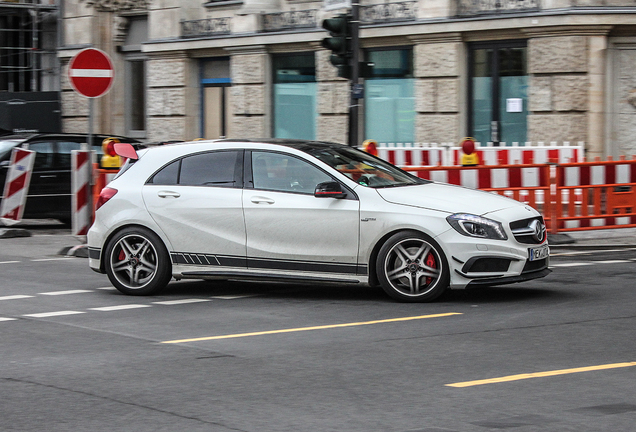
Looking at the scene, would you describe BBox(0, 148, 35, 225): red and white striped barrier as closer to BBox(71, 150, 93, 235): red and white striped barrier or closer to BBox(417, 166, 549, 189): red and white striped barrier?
BBox(71, 150, 93, 235): red and white striped barrier

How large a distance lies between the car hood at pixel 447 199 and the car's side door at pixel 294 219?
15.1 inches

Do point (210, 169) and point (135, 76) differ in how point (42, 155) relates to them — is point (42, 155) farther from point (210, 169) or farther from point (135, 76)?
point (135, 76)

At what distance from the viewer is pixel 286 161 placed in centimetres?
927

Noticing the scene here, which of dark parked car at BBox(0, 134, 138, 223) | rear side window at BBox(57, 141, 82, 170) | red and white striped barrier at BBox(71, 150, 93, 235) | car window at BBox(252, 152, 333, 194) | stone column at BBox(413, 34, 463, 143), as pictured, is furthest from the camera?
stone column at BBox(413, 34, 463, 143)

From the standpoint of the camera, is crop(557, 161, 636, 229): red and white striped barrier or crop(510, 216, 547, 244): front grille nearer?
crop(510, 216, 547, 244): front grille

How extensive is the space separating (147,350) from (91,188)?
7.62 m

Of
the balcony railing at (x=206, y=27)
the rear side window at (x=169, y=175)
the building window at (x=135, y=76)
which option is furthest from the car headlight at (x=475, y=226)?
the building window at (x=135, y=76)

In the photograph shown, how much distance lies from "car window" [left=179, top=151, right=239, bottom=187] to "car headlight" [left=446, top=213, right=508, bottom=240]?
7.11 feet

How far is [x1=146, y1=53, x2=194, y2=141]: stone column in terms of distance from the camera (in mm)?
25109

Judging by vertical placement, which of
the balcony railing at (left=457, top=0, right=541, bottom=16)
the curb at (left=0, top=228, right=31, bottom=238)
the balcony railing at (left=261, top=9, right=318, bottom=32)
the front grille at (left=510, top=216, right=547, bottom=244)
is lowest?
the curb at (left=0, top=228, right=31, bottom=238)

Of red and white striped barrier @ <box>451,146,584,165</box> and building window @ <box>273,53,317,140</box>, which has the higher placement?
building window @ <box>273,53,317,140</box>

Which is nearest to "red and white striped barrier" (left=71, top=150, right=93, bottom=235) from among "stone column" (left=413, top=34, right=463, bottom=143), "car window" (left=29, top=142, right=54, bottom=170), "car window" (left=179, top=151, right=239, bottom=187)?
"car window" (left=29, top=142, right=54, bottom=170)

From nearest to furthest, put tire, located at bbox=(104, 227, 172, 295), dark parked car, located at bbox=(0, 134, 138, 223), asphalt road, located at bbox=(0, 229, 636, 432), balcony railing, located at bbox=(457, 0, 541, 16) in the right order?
asphalt road, located at bbox=(0, 229, 636, 432)
tire, located at bbox=(104, 227, 172, 295)
dark parked car, located at bbox=(0, 134, 138, 223)
balcony railing, located at bbox=(457, 0, 541, 16)

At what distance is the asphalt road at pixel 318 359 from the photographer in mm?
5105
